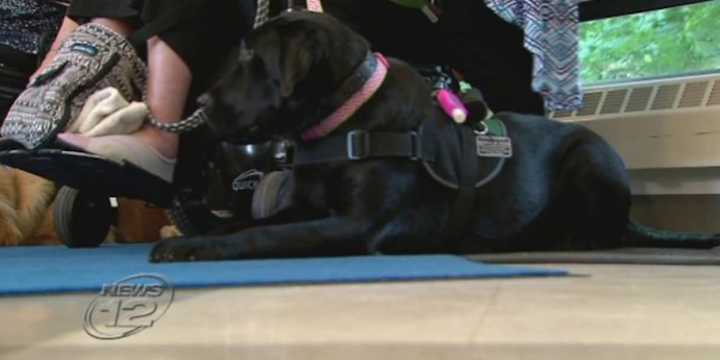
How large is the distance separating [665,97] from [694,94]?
6 centimetres

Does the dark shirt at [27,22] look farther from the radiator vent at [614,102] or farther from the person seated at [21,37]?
Result: the radiator vent at [614,102]

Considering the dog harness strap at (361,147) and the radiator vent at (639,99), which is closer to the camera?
the dog harness strap at (361,147)

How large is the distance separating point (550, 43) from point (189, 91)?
0.68 m

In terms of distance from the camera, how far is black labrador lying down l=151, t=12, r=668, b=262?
1.06 metres

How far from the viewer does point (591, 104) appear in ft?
6.30

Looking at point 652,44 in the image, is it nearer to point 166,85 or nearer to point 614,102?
point 614,102

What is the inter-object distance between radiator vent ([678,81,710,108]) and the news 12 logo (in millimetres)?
1423

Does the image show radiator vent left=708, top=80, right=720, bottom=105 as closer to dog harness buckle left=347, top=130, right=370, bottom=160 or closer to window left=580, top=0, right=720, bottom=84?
window left=580, top=0, right=720, bottom=84

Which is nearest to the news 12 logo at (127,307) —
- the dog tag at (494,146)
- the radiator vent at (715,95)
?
the dog tag at (494,146)

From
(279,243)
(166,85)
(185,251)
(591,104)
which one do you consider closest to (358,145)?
(279,243)

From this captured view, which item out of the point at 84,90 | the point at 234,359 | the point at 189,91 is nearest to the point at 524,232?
the point at 189,91

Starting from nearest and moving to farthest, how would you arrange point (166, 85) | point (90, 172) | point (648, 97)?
point (90, 172) < point (166, 85) < point (648, 97)

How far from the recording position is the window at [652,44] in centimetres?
180

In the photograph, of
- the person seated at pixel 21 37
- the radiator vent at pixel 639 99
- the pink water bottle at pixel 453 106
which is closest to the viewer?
the pink water bottle at pixel 453 106
